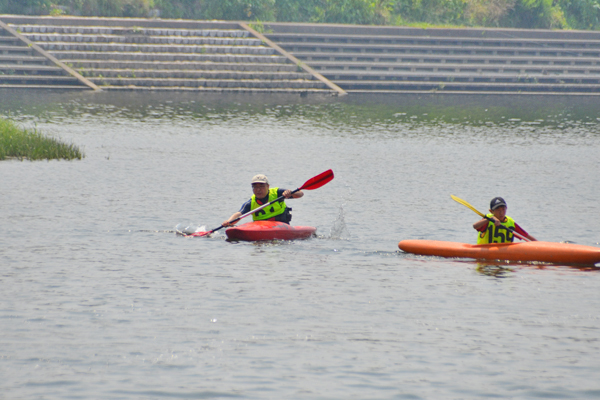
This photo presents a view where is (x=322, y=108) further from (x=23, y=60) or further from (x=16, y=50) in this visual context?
(x=16, y=50)

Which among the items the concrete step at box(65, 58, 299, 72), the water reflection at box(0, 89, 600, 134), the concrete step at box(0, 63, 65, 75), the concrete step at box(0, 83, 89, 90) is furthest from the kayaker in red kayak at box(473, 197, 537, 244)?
the concrete step at box(0, 63, 65, 75)

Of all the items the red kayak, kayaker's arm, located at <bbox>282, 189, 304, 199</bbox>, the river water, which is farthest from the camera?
kayaker's arm, located at <bbox>282, 189, 304, 199</bbox>

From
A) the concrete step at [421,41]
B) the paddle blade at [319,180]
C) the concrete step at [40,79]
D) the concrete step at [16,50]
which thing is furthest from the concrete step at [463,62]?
the paddle blade at [319,180]

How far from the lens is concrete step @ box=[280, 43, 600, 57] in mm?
51875

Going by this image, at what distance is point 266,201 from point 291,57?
116 ft

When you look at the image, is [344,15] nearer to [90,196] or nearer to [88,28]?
[88,28]

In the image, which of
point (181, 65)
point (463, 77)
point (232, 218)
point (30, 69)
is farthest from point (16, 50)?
point (232, 218)

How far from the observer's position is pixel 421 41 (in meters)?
54.1

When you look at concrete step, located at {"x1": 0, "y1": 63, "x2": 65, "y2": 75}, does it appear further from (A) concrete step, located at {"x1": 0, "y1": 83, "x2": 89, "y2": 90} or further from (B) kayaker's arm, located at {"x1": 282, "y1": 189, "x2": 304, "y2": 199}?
(B) kayaker's arm, located at {"x1": 282, "y1": 189, "x2": 304, "y2": 199}

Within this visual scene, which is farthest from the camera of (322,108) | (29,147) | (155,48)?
(155,48)

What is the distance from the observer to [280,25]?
52.5 metres

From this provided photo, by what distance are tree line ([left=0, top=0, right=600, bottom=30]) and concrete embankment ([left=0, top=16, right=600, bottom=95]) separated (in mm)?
3990

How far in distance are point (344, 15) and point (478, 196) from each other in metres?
37.9

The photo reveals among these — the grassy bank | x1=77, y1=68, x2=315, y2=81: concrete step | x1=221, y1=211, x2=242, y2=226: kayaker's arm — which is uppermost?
x1=77, y1=68, x2=315, y2=81: concrete step
